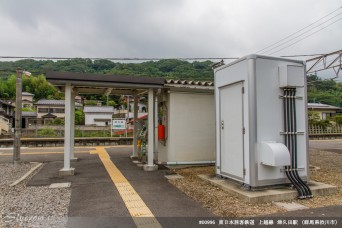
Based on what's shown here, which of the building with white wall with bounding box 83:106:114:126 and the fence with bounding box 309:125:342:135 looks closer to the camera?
the fence with bounding box 309:125:342:135

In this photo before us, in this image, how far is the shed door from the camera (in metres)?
5.32

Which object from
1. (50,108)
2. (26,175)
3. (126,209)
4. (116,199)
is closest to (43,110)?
(50,108)

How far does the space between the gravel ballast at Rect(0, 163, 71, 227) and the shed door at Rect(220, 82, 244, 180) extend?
329cm

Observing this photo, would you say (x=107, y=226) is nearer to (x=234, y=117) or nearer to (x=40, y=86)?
(x=234, y=117)

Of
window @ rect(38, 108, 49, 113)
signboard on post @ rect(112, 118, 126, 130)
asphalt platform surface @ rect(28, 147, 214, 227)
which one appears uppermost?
window @ rect(38, 108, 49, 113)

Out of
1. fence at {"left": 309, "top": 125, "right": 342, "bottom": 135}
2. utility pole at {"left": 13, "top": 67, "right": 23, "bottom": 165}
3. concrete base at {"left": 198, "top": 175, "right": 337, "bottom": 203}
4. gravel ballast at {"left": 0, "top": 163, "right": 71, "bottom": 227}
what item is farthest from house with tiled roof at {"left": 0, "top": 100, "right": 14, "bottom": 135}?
→ fence at {"left": 309, "top": 125, "right": 342, "bottom": 135}

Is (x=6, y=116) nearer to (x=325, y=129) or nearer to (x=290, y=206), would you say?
(x=290, y=206)

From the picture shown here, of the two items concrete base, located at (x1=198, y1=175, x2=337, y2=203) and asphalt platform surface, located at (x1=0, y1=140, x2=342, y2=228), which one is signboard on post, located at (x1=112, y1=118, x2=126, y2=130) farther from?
concrete base, located at (x1=198, y1=175, x2=337, y2=203)

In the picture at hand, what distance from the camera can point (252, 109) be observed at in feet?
16.3

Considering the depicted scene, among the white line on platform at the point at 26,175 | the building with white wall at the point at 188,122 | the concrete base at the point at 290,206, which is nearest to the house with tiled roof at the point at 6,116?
the white line on platform at the point at 26,175

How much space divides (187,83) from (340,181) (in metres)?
4.76

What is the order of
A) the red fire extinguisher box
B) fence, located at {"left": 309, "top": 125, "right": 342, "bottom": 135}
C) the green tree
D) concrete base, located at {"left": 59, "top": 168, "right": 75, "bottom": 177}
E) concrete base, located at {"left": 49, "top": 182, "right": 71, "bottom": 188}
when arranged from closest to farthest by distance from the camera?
concrete base, located at {"left": 49, "top": 182, "right": 71, "bottom": 188} < concrete base, located at {"left": 59, "top": 168, "right": 75, "bottom": 177} < the red fire extinguisher box < fence, located at {"left": 309, "top": 125, "right": 342, "bottom": 135} < the green tree

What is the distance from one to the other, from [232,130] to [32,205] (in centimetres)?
405

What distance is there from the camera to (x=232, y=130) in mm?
5613
